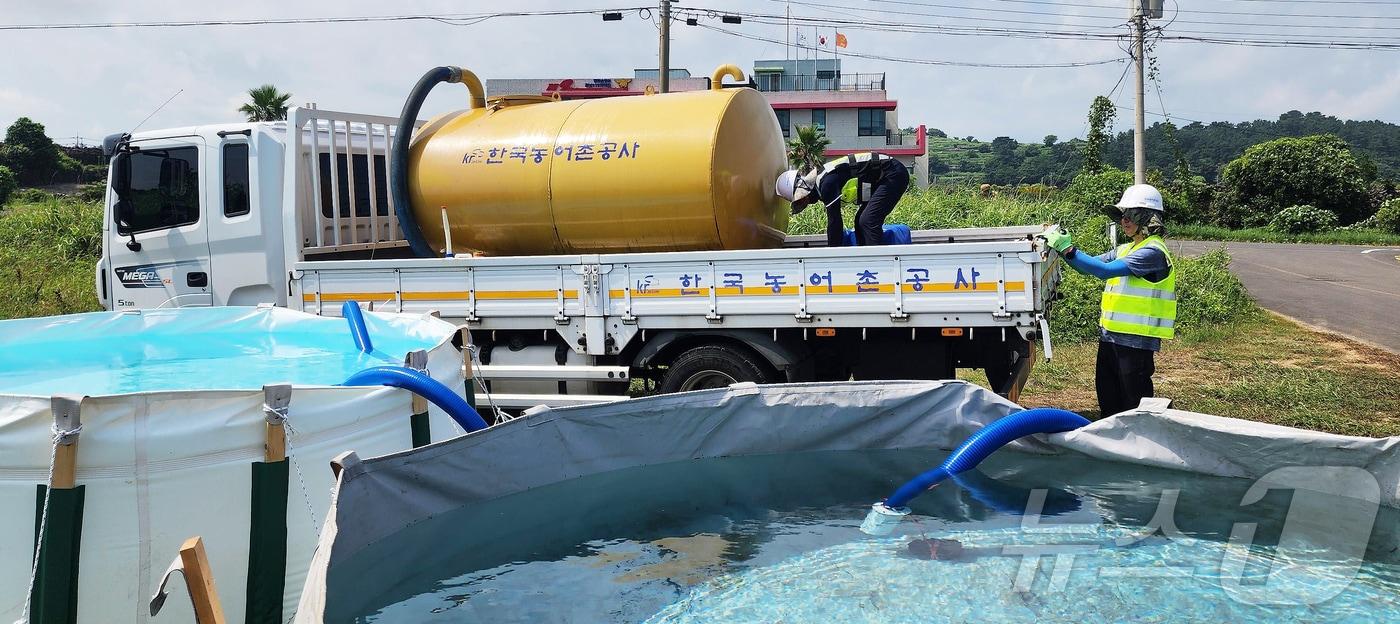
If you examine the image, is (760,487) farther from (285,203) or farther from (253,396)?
(285,203)

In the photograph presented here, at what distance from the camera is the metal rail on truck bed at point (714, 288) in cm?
594

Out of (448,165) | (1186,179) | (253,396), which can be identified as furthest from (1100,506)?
(1186,179)

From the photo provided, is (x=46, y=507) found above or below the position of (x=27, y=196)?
below

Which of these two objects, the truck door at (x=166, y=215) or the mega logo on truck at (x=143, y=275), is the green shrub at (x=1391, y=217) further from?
the mega logo on truck at (x=143, y=275)

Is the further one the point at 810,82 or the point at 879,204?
the point at 810,82

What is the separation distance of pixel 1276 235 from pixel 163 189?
114 ft

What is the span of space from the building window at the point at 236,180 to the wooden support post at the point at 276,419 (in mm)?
4894

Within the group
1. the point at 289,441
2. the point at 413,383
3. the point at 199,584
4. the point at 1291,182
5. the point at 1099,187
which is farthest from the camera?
the point at 1291,182

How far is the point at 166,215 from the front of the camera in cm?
776

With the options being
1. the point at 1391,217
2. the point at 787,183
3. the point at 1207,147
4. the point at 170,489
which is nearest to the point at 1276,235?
the point at 1391,217

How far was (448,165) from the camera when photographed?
24.7ft

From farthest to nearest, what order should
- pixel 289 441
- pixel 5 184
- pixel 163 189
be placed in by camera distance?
pixel 5 184
pixel 163 189
pixel 289 441

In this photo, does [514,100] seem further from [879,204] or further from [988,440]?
[988,440]

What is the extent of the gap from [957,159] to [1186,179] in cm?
6266
